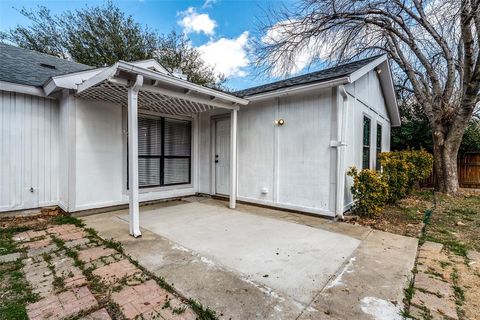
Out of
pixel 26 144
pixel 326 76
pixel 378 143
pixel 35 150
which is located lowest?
pixel 35 150

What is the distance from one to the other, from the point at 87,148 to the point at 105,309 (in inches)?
157

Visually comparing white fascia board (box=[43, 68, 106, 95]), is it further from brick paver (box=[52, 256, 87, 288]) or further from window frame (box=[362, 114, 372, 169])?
window frame (box=[362, 114, 372, 169])

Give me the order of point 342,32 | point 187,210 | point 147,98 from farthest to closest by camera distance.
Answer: point 342,32 → point 187,210 → point 147,98

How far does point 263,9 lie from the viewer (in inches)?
309

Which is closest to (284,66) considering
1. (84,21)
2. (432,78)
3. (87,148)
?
(432,78)

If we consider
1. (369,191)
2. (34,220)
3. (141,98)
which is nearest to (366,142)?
(369,191)

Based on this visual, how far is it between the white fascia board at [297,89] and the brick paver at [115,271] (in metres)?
4.33

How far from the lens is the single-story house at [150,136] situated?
4.61 m

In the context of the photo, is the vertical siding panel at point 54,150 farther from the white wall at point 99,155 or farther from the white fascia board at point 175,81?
the white fascia board at point 175,81

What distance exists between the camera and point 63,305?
2.01 m

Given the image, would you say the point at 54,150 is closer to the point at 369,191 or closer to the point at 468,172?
the point at 369,191

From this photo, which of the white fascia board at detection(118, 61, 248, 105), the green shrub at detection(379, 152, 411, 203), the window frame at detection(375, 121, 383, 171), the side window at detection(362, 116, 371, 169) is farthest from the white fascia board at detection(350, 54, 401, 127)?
the white fascia board at detection(118, 61, 248, 105)

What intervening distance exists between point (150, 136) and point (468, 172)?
13674 mm

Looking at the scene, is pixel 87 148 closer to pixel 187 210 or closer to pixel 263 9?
pixel 187 210
